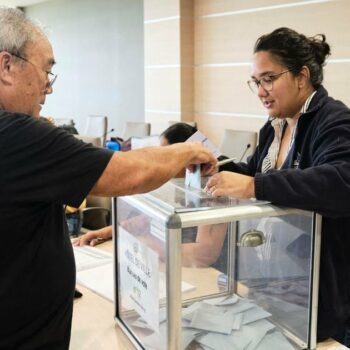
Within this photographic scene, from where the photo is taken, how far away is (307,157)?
112 cm

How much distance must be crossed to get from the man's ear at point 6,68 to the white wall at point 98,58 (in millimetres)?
5158

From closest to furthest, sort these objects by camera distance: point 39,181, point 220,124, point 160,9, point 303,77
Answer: point 39,181, point 303,77, point 220,124, point 160,9

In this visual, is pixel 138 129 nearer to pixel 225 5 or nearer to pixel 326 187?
pixel 225 5

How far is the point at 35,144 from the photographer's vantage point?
824 millimetres

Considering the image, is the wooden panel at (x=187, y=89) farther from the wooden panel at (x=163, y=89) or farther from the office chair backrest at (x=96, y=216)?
the office chair backrest at (x=96, y=216)

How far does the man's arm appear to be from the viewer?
0.88 meters

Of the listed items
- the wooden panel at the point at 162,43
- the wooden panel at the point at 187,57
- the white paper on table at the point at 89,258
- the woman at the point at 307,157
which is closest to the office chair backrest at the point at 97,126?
the wooden panel at the point at 162,43

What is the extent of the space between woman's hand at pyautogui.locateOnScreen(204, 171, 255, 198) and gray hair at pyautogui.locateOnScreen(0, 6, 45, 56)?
48cm

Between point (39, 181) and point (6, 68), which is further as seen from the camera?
point (6, 68)

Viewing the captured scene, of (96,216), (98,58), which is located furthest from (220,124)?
(96,216)

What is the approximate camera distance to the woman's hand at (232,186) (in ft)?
3.11

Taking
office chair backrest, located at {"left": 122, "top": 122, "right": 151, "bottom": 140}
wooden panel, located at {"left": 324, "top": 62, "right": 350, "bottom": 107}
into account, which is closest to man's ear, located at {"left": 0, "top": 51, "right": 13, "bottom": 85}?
wooden panel, located at {"left": 324, "top": 62, "right": 350, "bottom": 107}

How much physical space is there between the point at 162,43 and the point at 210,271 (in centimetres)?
439

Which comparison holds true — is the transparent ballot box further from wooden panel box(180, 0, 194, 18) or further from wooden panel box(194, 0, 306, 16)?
wooden panel box(180, 0, 194, 18)
